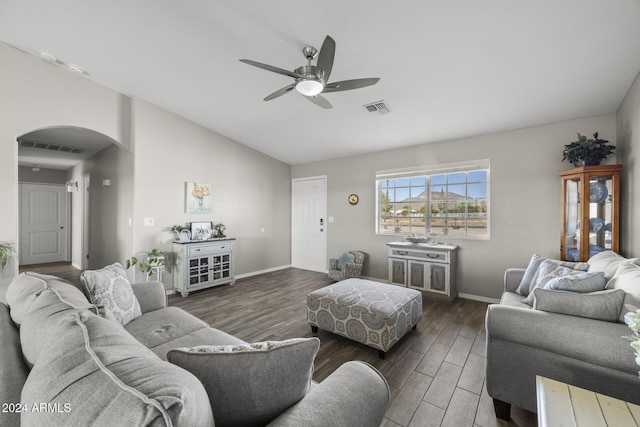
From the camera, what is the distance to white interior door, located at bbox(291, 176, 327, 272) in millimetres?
5723

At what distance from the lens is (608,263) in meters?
2.09

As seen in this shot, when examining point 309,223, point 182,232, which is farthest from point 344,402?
point 309,223

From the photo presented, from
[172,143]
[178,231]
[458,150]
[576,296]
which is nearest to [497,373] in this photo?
[576,296]

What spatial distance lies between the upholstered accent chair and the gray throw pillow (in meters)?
3.26

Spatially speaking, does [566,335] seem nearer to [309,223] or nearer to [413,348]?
[413,348]

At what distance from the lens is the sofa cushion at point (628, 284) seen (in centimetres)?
140

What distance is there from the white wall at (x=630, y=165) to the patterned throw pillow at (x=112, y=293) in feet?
14.0

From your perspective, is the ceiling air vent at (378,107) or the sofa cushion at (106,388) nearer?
the sofa cushion at (106,388)

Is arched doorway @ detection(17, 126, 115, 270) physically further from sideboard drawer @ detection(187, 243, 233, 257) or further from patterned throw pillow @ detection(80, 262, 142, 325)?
patterned throw pillow @ detection(80, 262, 142, 325)

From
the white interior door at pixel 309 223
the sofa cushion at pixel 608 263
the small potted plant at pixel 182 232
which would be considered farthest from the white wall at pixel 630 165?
the small potted plant at pixel 182 232

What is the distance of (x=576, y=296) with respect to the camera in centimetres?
155

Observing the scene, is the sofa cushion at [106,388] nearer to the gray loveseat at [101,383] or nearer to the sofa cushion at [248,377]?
the gray loveseat at [101,383]

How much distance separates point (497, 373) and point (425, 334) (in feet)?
3.93

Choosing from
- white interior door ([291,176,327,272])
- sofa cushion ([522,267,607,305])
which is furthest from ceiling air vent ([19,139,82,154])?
sofa cushion ([522,267,607,305])
